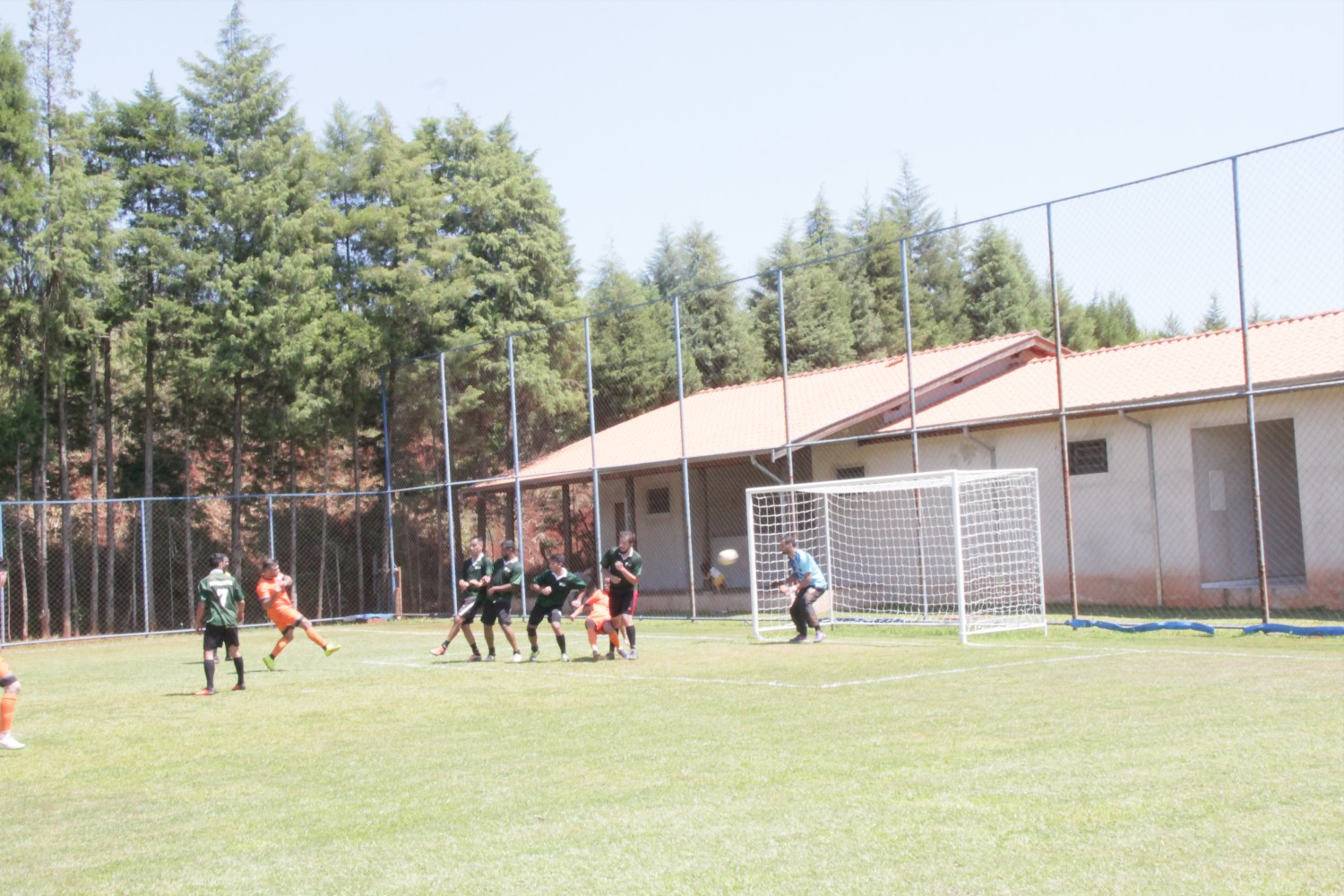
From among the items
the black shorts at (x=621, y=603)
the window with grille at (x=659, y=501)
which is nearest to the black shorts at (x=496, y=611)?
the black shorts at (x=621, y=603)

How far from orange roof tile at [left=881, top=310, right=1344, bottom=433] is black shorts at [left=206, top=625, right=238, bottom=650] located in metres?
13.2

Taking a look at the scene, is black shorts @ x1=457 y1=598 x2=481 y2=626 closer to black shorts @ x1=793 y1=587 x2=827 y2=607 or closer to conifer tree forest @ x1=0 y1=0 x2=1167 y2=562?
A: black shorts @ x1=793 y1=587 x2=827 y2=607

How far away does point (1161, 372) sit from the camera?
24.5m

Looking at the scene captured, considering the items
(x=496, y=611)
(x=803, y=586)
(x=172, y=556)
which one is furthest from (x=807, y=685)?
(x=172, y=556)

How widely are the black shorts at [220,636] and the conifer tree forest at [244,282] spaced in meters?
13.0

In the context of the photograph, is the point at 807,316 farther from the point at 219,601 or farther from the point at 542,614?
the point at 219,601

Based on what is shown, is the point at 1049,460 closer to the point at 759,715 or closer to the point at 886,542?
the point at 886,542

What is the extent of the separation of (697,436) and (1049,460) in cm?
946

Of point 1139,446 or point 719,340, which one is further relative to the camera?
point 719,340

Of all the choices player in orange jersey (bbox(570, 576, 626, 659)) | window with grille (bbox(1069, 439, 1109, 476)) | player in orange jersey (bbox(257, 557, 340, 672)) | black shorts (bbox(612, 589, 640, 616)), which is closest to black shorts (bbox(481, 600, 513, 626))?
player in orange jersey (bbox(570, 576, 626, 659))

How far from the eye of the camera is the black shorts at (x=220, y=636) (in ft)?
50.0

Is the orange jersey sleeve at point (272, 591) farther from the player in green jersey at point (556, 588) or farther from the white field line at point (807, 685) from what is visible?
the white field line at point (807, 685)

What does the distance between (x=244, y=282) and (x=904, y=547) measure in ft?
54.0

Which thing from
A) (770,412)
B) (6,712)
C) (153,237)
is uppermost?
(153,237)
